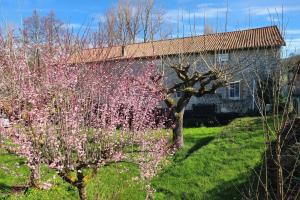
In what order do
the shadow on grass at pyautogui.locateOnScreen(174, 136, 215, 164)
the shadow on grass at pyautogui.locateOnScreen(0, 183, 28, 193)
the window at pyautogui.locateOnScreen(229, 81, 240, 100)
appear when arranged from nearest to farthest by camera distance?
the shadow on grass at pyautogui.locateOnScreen(0, 183, 28, 193) < the shadow on grass at pyautogui.locateOnScreen(174, 136, 215, 164) < the window at pyautogui.locateOnScreen(229, 81, 240, 100)

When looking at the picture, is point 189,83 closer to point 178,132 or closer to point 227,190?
point 178,132

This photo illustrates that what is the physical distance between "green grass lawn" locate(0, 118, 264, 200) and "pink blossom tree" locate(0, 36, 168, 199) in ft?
2.62

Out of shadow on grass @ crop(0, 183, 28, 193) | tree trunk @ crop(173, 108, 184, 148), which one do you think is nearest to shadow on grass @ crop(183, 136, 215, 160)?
tree trunk @ crop(173, 108, 184, 148)

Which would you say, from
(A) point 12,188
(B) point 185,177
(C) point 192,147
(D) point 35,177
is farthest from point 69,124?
(C) point 192,147

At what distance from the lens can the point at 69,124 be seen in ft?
25.7

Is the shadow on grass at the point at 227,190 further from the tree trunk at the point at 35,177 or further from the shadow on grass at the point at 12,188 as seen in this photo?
the shadow on grass at the point at 12,188

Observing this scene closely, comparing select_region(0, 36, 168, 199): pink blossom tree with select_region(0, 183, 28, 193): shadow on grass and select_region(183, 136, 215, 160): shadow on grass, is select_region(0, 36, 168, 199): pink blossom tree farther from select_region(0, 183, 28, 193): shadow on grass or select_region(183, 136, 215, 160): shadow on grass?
select_region(183, 136, 215, 160): shadow on grass

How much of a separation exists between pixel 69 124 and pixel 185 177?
4747mm

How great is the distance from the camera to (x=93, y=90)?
8922mm

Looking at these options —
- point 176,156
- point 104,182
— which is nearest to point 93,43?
point 176,156

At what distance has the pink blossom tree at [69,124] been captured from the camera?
25.3 feet

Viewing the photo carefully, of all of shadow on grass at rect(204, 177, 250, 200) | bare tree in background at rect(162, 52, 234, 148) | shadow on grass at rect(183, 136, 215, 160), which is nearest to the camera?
shadow on grass at rect(204, 177, 250, 200)

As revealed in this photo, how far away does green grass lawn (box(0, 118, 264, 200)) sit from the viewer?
33.0ft

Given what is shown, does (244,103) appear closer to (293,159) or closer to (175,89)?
(175,89)
